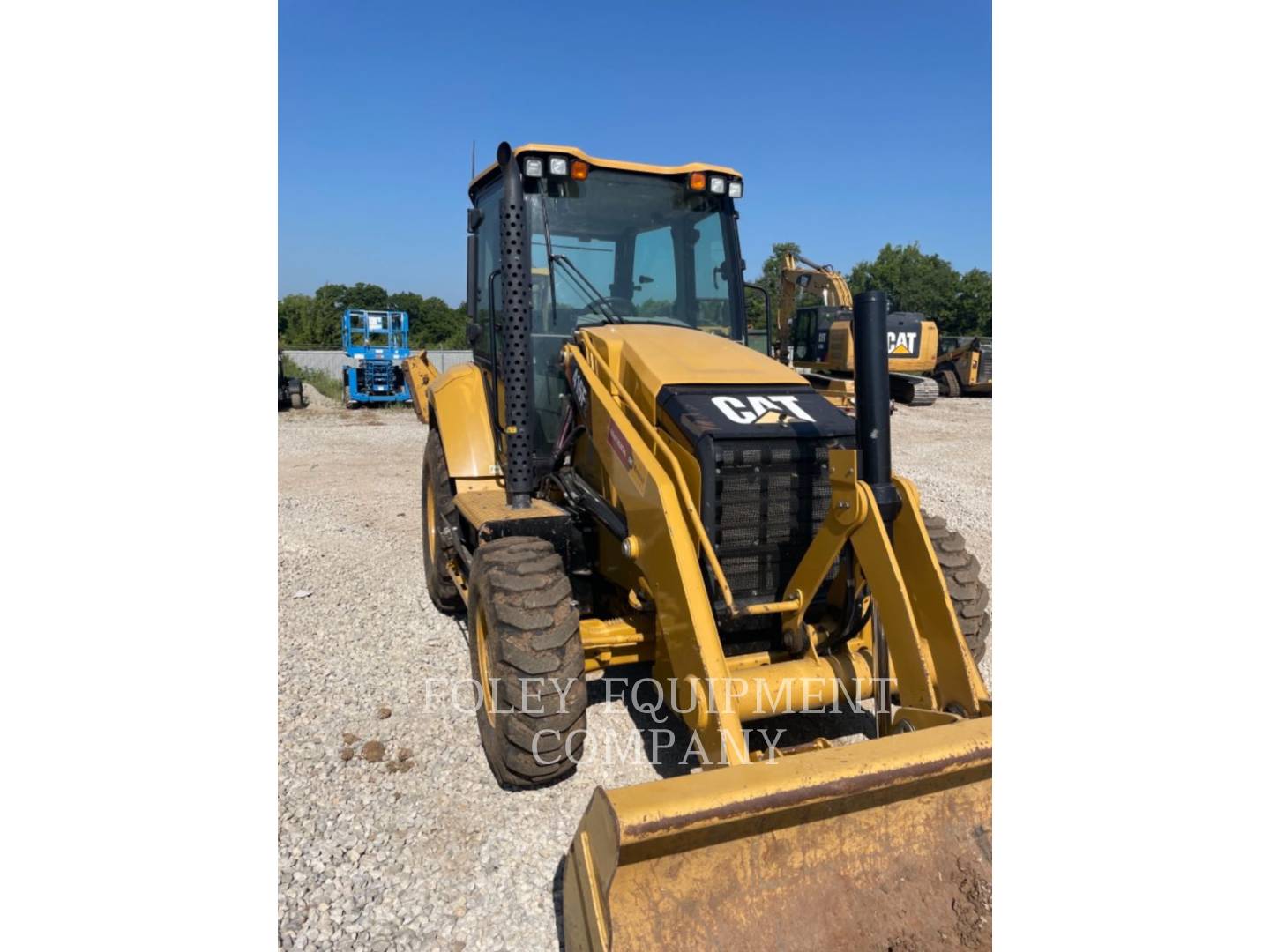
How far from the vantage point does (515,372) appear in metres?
4.19

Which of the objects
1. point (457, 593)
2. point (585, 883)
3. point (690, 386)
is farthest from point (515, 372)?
point (585, 883)

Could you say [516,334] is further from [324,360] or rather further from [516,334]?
[324,360]

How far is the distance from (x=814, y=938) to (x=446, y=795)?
1.86 meters

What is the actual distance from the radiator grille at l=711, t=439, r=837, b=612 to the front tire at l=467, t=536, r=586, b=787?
0.76m

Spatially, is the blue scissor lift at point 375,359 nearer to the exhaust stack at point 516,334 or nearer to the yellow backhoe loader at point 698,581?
the yellow backhoe loader at point 698,581

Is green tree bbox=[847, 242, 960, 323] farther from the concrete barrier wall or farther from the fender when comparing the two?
the fender

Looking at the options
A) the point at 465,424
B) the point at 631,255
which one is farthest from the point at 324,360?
the point at 631,255

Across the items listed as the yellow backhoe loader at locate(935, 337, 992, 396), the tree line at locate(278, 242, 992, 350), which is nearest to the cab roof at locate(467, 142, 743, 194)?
the yellow backhoe loader at locate(935, 337, 992, 396)

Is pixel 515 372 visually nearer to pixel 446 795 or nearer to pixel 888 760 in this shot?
pixel 446 795

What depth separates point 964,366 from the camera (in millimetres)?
25172

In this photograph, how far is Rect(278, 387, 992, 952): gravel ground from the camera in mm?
2838

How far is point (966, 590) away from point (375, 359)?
20.1m

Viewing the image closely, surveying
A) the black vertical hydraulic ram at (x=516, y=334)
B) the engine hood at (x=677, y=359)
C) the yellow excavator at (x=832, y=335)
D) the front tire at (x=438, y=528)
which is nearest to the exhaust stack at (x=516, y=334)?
the black vertical hydraulic ram at (x=516, y=334)

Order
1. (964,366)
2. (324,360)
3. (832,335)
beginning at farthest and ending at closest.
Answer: (324,360), (964,366), (832,335)
